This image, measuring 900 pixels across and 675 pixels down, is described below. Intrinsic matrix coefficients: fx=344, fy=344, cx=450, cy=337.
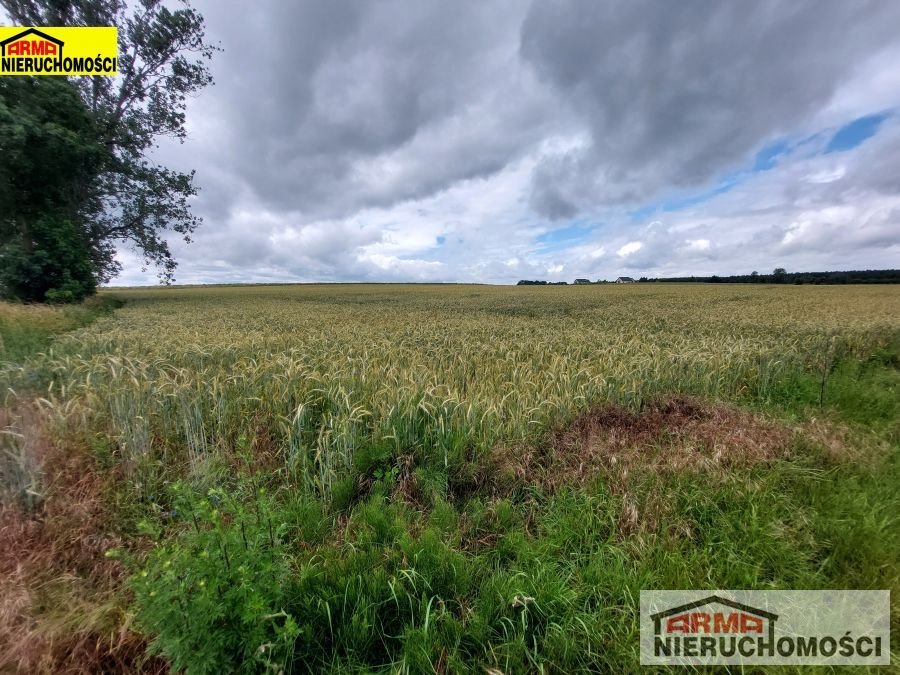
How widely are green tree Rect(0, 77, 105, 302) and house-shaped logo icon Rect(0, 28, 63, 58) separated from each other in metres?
3.12

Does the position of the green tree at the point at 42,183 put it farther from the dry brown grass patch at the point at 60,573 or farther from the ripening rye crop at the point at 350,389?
the dry brown grass patch at the point at 60,573

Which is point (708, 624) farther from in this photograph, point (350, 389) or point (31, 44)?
point (31, 44)

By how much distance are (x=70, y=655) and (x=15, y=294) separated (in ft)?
83.9

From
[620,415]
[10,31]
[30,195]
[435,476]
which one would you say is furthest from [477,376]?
[30,195]

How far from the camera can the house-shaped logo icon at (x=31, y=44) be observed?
12.6 m

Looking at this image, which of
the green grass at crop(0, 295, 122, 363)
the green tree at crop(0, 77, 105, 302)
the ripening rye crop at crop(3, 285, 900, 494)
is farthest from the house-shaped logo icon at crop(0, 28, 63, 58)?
the ripening rye crop at crop(3, 285, 900, 494)

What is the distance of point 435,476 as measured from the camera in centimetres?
328

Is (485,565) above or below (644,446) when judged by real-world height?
below

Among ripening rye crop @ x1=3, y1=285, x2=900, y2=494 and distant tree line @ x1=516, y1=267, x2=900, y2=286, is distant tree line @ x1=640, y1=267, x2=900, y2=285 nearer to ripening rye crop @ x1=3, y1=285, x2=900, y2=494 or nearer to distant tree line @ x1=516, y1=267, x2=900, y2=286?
distant tree line @ x1=516, y1=267, x2=900, y2=286

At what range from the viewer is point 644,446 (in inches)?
147

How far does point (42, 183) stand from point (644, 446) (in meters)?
29.4

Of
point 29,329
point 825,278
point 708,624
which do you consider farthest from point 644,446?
point 825,278

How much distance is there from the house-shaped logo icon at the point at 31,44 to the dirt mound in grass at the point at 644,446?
22.4m

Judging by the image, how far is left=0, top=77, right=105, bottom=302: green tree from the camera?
15914 millimetres
